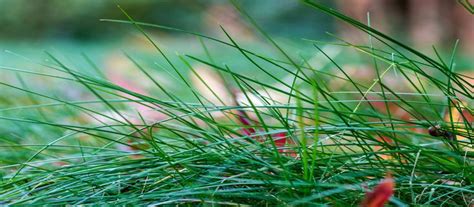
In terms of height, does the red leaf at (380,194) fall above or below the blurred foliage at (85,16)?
below

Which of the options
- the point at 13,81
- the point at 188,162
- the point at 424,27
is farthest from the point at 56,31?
the point at 188,162

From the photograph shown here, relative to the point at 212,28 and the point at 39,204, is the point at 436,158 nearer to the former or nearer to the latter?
the point at 39,204

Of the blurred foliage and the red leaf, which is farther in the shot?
the blurred foliage

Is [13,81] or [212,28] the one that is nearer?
[13,81]

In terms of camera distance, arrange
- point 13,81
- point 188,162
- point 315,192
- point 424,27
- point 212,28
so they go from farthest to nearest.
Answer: point 212,28 → point 424,27 → point 13,81 → point 188,162 → point 315,192

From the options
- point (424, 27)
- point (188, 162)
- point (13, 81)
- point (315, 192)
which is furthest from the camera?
point (424, 27)

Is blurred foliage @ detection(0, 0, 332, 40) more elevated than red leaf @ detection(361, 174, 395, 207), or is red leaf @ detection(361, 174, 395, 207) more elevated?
blurred foliage @ detection(0, 0, 332, 40)

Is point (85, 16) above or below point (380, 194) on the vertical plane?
above

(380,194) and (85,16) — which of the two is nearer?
(380,194)

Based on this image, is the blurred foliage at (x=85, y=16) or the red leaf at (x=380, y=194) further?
the blurred foliage at (x=85, y=16)

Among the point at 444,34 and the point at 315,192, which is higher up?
the point at 444,34

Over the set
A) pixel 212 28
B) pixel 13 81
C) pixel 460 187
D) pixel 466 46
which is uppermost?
pixel 212 28
